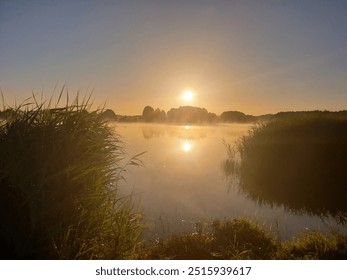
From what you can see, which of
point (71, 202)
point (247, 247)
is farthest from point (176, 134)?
point (71, 202)

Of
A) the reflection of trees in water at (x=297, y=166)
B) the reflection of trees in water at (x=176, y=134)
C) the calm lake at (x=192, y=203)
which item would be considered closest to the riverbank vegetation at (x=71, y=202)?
the calm lake at (x=192, y=203)

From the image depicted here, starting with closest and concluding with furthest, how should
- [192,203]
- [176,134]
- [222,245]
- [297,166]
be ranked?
[222,245], [192,203], [297,166], [176,134]

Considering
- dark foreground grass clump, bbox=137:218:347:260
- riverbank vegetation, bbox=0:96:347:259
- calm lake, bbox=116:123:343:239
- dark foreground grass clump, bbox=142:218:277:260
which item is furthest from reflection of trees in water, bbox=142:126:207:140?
riverbank vegetation, bbox=0:96:347:259

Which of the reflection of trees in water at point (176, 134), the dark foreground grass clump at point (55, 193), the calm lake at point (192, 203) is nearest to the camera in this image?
the dark foreground grass clump at point (55, 193)

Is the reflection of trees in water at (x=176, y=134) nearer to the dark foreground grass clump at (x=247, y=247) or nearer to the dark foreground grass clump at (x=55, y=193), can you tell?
the dark foreground grass clump at (x=247, y=247)

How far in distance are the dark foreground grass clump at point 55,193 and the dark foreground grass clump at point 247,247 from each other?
130cm

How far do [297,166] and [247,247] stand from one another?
14.4m

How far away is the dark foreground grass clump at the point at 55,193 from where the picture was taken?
5609 mm

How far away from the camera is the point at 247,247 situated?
8.92m

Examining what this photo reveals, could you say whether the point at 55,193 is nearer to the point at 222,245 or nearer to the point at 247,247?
the point at 222,245

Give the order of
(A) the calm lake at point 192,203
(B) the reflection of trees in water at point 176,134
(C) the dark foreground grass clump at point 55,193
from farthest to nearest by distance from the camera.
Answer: (B) the reflection of trees in water at point 176,134 → (A) the calm lake at point 192,203 → (C) the dark foreground grass clump at point 55,193

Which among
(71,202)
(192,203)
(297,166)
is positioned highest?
(71,202)

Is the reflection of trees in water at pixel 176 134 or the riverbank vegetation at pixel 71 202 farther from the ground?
the riverbank vegetation at pixel 71 202
